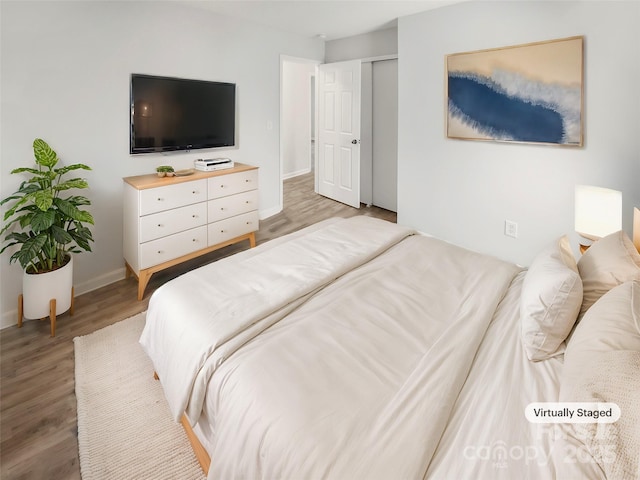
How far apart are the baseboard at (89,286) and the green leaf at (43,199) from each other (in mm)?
913

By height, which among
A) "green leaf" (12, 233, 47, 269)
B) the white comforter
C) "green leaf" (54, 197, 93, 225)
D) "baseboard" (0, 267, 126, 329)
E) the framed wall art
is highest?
the framed wall art

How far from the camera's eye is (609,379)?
89cm

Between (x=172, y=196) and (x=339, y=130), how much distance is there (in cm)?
313

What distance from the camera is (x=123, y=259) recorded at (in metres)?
3.38

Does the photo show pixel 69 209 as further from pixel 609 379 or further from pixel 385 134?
pixel 385 134

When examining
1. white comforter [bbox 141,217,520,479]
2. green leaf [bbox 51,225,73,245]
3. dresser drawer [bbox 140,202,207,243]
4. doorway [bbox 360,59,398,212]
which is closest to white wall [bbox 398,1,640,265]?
doorway [bbox 360,59,398,212]

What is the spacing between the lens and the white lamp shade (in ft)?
7.35

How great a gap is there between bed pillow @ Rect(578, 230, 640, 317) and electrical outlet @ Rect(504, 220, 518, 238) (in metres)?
1.95

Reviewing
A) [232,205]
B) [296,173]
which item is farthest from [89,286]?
[296,173]

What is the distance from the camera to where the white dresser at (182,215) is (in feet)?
9.83

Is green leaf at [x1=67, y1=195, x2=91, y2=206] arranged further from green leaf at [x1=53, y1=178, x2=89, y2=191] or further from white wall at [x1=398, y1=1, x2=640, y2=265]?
white wall at [x1=398, y1=1, x2=640, y2=265]

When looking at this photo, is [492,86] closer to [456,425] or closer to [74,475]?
[456,425]

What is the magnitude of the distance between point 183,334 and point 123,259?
7.49 ft

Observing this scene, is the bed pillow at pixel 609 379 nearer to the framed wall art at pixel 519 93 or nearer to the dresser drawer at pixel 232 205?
the framed wall art at pixel 519 93
